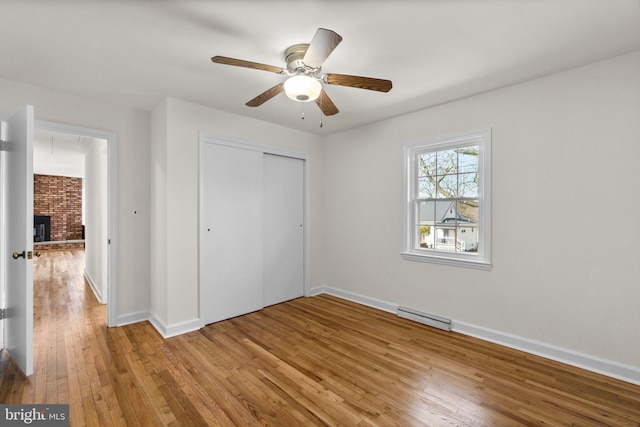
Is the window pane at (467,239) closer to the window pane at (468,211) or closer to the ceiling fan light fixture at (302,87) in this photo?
the window pane at (468,211)

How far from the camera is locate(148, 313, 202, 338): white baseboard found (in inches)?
120

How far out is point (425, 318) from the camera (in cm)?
337

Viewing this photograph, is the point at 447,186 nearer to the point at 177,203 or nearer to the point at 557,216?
the point at 557,216

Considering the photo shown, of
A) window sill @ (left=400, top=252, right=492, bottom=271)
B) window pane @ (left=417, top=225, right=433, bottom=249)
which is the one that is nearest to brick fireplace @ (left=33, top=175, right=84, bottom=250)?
window sill @ (left=400, top=252, right=492, bottom=271)

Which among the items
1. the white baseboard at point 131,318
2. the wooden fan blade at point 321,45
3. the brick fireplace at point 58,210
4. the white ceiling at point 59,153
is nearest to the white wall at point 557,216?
the wooden fan blade at point 321,45

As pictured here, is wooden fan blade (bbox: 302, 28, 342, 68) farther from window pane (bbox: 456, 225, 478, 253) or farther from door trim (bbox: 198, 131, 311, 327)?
window pane (bbox: 456, 225, 478, 253)

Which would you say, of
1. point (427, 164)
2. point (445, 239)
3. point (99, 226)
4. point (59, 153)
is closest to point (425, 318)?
point (445, 239)

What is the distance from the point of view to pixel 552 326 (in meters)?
2.59

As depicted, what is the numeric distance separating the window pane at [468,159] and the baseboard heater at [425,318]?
1696 millimetres

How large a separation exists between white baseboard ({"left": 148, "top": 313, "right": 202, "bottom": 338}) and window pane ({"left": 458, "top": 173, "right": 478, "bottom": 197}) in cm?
331

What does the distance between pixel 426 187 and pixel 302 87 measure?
2.17m

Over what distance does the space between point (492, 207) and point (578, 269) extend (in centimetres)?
85

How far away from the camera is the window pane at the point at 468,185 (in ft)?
10.3

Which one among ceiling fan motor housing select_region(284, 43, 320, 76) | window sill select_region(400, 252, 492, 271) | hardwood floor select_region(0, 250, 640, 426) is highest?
ceiling fan motor housing select_region(284, 43, 320, 76)
